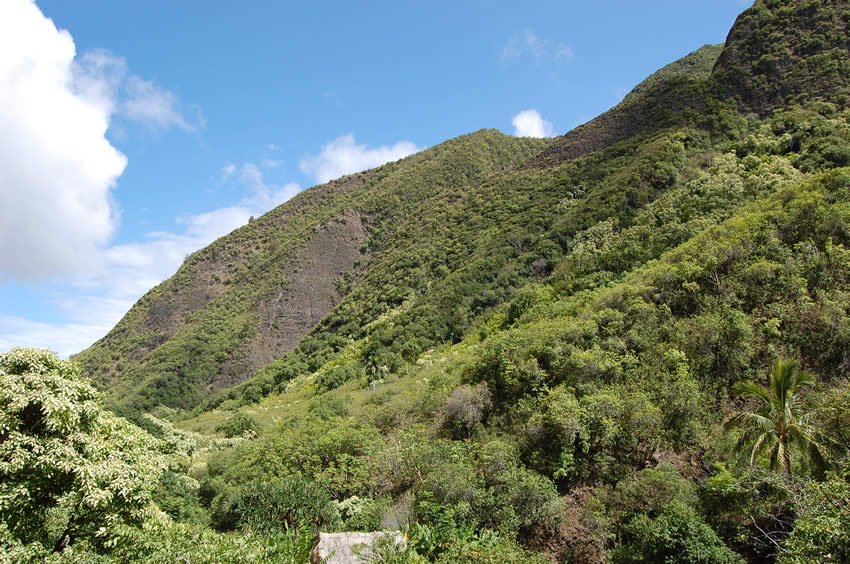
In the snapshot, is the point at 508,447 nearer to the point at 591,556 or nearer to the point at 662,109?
the point at 591,556

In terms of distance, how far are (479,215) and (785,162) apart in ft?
140

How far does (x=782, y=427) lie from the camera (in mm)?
12992

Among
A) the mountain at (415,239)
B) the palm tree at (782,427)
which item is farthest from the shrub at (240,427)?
the palm tree at (782,427)

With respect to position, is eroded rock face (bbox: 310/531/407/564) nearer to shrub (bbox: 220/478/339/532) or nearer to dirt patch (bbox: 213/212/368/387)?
shrub (bbox: 220/478/339/532)

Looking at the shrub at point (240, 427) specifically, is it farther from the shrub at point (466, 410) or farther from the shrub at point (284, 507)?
the shrub at point (466, 410)

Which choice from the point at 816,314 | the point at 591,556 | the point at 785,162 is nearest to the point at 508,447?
Result: the point at 591,556

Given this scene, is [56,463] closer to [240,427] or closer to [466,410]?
[466,410]

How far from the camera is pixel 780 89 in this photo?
5203 centimetres

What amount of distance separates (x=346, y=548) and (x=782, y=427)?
11.0 m

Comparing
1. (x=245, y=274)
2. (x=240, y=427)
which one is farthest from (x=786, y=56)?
(x=245, y=274)

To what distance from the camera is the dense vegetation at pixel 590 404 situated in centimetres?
941

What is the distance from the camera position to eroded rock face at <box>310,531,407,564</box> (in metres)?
10.8

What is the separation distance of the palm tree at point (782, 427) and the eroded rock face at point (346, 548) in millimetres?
9286

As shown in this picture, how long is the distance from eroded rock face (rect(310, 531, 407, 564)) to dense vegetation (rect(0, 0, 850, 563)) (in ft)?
1.64
